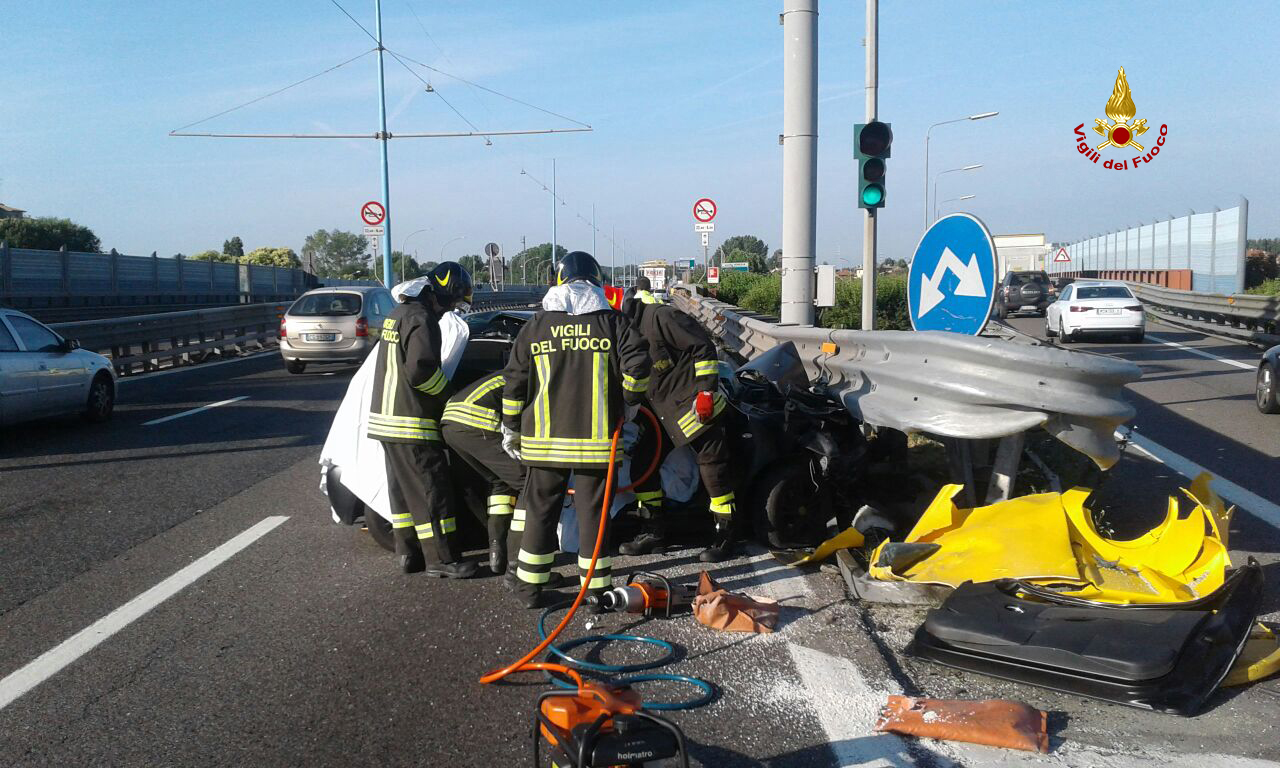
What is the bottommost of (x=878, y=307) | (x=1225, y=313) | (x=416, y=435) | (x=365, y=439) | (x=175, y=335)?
(x=365, y=439)

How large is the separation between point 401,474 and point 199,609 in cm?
130

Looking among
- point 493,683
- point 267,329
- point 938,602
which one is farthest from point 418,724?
point 267,329

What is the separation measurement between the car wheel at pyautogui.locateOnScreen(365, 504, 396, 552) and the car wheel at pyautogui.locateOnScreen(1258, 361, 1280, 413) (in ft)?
33.4

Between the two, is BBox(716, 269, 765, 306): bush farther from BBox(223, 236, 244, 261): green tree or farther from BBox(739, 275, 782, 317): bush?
BBox(223, 236, 244, 261): green tree

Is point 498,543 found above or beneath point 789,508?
beneath

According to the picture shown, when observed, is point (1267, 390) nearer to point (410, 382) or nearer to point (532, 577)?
point (532, 577)

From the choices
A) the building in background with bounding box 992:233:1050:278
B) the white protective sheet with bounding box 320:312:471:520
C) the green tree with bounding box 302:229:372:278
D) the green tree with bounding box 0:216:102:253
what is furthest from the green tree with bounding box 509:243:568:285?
the white protective sheet with bounding box 320:312:471:520

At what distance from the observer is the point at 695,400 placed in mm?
6094

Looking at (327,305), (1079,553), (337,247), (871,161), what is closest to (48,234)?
(337,247)

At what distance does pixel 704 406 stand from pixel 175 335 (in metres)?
17.2

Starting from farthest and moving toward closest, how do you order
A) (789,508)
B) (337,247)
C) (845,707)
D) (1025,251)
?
(337,247) < (1025,251) < (789,508) < (845,707)

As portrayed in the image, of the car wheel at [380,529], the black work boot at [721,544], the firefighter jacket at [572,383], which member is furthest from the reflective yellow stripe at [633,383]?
the car wheel at [380,529]

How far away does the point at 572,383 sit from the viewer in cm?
530

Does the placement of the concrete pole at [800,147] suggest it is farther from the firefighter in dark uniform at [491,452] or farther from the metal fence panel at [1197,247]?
the metal fence panel at [1197,247]
